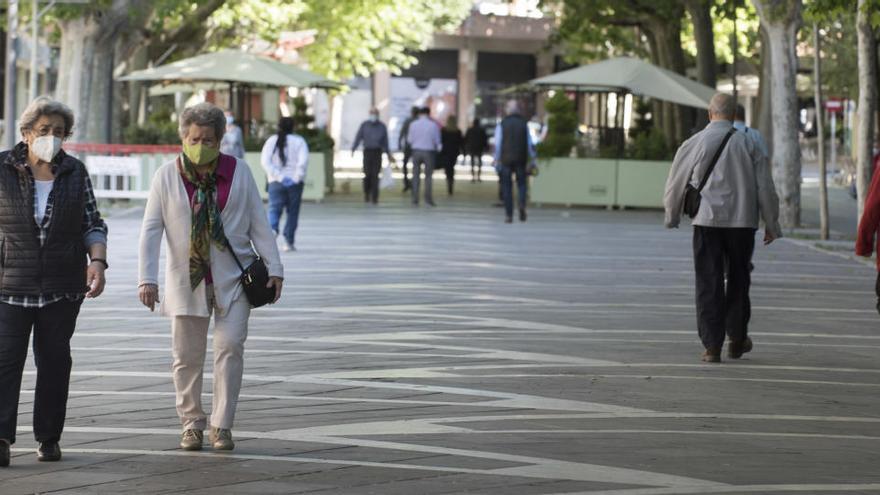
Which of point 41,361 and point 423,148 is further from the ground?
point 423,148

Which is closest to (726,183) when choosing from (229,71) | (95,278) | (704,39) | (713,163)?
(713,163)

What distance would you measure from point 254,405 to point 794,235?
18.1 metres

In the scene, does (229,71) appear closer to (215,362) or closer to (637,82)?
(637,82)

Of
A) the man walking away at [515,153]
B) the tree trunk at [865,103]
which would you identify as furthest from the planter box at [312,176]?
the tree trunk at [865,103]

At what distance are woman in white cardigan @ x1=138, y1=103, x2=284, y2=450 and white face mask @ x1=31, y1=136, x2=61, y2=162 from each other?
1.65ft

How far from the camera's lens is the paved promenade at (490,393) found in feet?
25.7

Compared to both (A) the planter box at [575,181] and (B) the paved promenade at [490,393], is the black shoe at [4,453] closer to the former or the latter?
(B) the paved promenade at [490,393]

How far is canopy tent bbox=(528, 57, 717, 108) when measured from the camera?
34.2m

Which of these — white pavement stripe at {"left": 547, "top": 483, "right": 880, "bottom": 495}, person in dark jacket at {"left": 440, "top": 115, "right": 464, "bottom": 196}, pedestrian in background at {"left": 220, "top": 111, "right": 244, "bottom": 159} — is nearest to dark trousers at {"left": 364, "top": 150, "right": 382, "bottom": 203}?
pedestrian in background at {"left": 220, "top": 111, "right": 244, "bottom": 159}

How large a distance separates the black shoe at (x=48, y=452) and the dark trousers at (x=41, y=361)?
29 millimetres

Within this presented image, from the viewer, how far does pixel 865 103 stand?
24828mm

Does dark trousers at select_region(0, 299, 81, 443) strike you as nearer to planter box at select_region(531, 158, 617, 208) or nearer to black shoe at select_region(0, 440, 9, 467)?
black shoe at select_region(0, 440, 9, 467)

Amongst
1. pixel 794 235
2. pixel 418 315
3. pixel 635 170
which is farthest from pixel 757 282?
pixel 635 170

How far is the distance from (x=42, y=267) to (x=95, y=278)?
0.23 m
